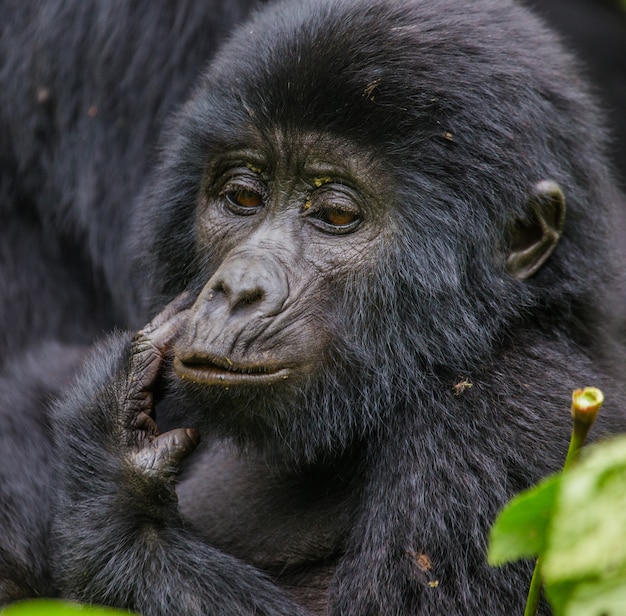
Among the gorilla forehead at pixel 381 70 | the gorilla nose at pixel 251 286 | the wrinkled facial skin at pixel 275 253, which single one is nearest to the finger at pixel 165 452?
the wrinkled facial skin at pixel 275 253

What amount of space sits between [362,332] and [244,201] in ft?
1.96

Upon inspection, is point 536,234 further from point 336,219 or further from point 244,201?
point 244,201


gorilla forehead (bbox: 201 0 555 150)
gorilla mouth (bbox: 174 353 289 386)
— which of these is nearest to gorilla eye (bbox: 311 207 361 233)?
gorilla forehead (bbox: 201 0 555 150)

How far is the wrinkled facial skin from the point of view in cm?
281

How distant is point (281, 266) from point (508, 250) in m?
0.74

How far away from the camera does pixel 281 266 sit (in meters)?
2.94

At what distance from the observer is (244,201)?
3.22 metres

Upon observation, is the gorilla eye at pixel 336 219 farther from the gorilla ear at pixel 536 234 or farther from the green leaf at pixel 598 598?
the green leaf at pixel 598 598

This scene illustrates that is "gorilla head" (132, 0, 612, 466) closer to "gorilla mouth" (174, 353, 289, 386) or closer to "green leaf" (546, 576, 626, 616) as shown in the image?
"gorilla mouth" (174, 353, 289, 386)

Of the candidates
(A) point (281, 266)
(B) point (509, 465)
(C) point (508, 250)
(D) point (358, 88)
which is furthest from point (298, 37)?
(B) point (509, 465)

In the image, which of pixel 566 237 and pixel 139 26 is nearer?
pixel 566 237

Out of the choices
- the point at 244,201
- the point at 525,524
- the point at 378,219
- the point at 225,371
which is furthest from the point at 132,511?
the point at 525,524

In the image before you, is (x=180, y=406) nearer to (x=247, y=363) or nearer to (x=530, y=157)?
(x=247, y=363)

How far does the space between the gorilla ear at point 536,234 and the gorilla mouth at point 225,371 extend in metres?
0.85
